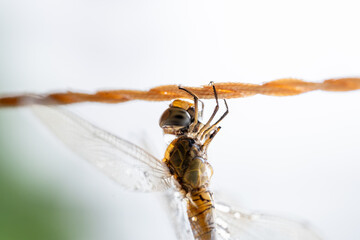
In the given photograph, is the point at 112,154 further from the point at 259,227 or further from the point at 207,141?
the point at 259,227

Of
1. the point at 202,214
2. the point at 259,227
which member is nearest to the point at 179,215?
the point at 202,214

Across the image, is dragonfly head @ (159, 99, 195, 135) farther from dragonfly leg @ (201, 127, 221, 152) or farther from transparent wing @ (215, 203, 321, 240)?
transparent wing @ (215, 203, 321, 240)

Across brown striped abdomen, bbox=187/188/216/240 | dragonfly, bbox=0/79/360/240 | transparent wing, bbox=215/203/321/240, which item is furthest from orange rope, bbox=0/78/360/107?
transparent wing, bbox=215/203/321/240

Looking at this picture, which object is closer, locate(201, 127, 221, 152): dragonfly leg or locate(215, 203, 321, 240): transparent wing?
locate(201, 127, 221, 152): dragonfly leg

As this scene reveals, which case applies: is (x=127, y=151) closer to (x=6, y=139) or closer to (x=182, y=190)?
(x=182, y=190)

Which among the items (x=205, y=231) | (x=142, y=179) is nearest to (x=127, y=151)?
(x=142, y=179)
